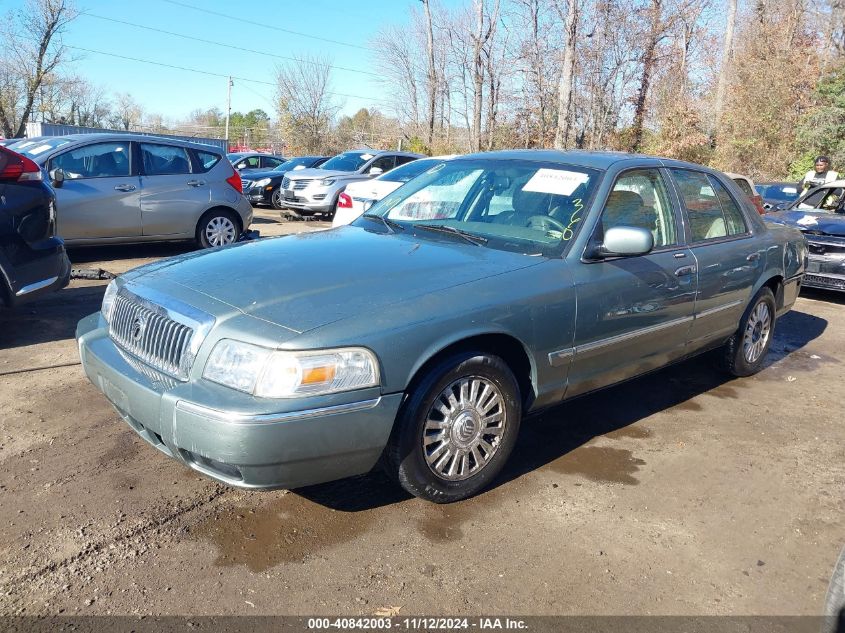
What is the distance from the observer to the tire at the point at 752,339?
5.25 meters

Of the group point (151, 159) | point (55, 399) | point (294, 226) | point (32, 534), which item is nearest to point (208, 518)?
point (32, 534)

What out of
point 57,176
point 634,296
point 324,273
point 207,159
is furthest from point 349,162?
point 324,273

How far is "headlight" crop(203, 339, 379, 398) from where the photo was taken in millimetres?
2648

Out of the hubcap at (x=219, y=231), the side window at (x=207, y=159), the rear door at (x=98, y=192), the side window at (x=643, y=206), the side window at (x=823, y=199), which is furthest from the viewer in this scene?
the side window at (x=823, y=199)

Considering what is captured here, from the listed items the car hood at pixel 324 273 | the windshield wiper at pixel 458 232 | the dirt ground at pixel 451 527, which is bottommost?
the dirt ground at pixel 451 527

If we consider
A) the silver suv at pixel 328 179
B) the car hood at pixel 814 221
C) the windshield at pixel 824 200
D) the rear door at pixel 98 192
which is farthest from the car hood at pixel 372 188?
the windshield at pixel 824 200

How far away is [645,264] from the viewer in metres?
4.01

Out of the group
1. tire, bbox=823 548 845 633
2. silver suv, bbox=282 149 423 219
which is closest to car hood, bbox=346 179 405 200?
silver suv, bbox=282 149 423 219

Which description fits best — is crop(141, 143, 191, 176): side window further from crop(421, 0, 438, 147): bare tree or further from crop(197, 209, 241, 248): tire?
crop(421, 0, 438, 147): bare tree

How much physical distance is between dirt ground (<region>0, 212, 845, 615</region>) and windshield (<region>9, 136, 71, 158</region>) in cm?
465

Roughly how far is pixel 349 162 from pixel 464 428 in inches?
536

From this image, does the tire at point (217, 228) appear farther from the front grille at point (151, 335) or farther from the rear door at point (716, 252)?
the rear door at point (716, 252)

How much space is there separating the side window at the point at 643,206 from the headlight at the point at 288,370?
6.01 ft

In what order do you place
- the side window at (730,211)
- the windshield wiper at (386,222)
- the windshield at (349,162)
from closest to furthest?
the windshield wiper at (386,222), the side window at (730,211), the windshield at (349,162)
